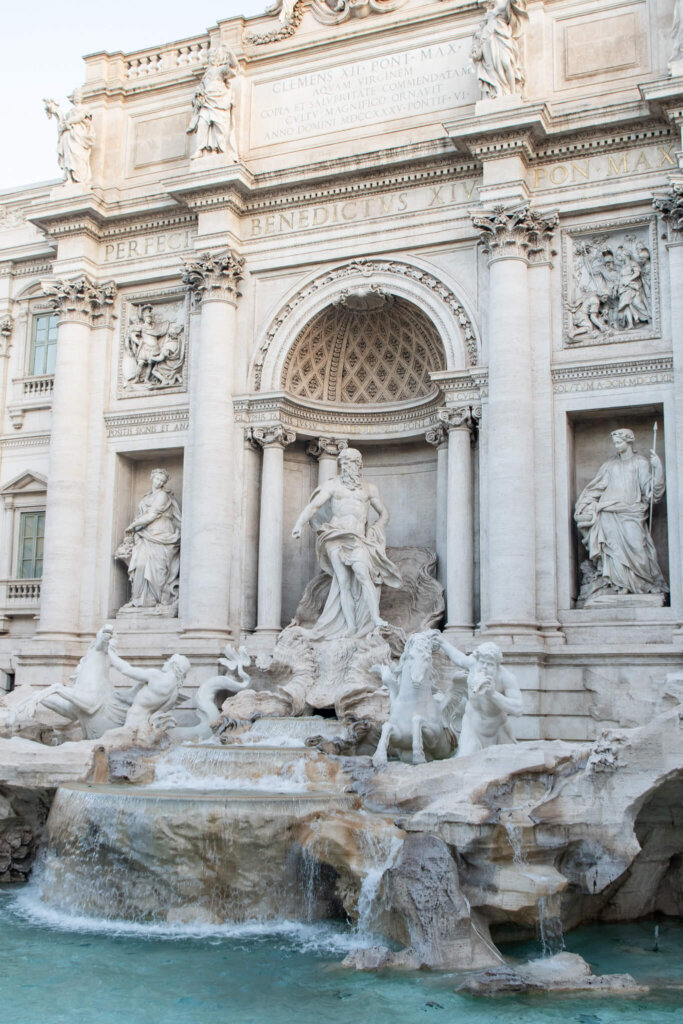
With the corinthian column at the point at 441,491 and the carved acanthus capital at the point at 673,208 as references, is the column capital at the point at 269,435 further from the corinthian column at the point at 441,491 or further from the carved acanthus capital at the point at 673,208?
the carved acanthus capital at the point at 673,208

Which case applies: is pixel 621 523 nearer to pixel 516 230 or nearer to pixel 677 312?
pixel 677 312

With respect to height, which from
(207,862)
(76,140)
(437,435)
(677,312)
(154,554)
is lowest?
(207,862)

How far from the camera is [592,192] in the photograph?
57.8 feet

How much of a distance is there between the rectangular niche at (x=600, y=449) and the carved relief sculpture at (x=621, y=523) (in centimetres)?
20

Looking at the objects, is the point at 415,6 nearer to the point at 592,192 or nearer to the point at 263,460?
the point at 592,192

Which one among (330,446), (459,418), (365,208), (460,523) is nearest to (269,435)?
(330,446)

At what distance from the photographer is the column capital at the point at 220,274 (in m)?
19.6

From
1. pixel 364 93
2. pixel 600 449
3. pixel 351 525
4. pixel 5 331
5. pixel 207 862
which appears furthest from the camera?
pixel 5 331

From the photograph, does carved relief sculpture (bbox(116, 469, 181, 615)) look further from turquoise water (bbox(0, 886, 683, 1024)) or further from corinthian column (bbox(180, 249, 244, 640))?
turquoise water (bbox(0, 886, 683, 1024))

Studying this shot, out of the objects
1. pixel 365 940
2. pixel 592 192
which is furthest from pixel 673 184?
pixel 365 940

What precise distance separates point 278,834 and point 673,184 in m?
11.2

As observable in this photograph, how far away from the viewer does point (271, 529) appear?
749 inches

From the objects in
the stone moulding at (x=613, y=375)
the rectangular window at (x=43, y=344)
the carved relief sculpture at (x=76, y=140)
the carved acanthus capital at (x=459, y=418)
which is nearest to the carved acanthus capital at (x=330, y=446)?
the carved acanthus capital at (x=459, y=418)

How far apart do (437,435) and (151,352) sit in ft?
19.0
